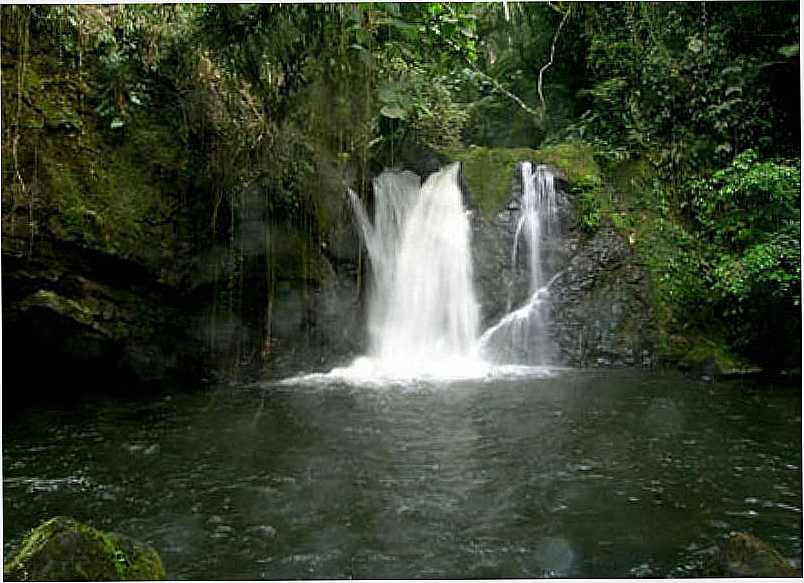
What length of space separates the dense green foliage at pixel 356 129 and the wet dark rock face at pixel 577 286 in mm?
243

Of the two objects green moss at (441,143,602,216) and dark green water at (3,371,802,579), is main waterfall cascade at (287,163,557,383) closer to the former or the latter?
green moss at (441,143,602,216)

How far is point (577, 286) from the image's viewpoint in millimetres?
9102

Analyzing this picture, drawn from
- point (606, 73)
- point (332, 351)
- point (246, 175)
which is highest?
point (606, 73)

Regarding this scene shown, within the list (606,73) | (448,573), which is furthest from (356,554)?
(606,73)

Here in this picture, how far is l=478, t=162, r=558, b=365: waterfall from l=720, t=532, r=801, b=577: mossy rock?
18.5ft

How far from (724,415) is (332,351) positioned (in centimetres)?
418

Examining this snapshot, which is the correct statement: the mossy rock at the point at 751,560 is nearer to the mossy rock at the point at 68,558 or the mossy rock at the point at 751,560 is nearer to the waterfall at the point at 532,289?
the mossy rock at the point at 68,558

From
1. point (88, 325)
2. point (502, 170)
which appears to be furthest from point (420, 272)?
point (88, 325)

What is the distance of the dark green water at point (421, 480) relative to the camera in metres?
3.39

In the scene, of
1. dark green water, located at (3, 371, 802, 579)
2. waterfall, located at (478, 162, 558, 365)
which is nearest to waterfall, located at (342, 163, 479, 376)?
waterfall, located at (478, 162, 558, 365)

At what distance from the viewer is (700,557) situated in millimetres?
3307

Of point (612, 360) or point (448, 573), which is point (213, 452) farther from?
point (612, 360)

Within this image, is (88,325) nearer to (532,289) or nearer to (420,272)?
(420,272)

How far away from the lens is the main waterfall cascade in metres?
8.77
